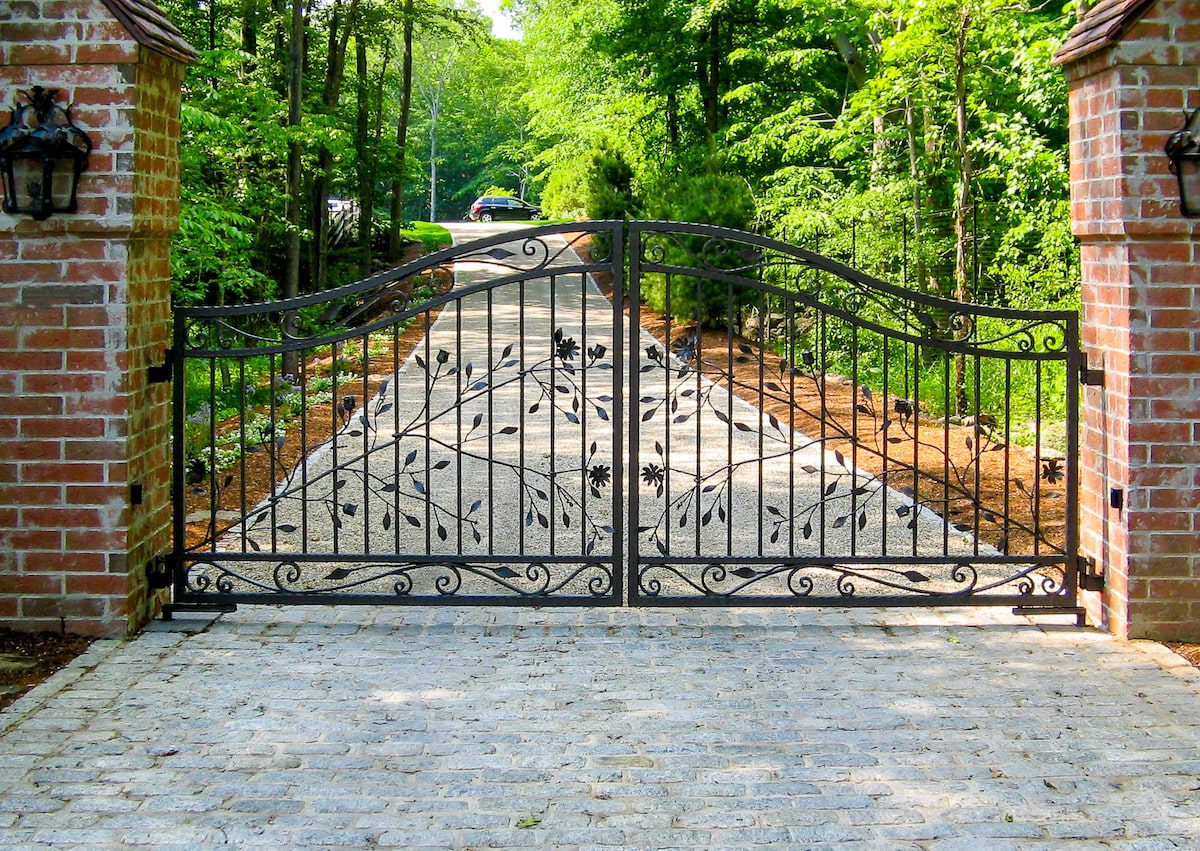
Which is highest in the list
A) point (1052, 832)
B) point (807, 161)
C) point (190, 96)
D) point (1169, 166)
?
point (807, 161)

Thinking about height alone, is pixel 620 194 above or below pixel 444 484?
above

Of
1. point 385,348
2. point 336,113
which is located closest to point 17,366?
point 385,348

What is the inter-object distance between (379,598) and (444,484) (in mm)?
3938

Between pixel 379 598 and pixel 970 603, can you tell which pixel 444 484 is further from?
pixel 970 603

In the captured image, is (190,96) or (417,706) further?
(190,96)

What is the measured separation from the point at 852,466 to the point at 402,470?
2.89 meters

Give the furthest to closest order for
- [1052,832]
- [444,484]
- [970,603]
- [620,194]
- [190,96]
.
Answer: [620,194], [190,96], [444,484], [970,603], [1052,832]

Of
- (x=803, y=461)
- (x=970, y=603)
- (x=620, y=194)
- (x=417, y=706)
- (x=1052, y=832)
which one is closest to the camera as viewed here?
(x=1052, y=832)

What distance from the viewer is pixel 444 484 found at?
1038cm

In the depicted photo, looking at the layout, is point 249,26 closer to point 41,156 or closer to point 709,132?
point 709,132

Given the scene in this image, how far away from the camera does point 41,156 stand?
5.86 meters

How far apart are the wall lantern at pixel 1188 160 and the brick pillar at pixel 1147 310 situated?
5cm

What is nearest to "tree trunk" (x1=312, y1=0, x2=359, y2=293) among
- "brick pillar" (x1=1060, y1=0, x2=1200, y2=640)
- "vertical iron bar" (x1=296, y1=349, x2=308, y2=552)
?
"vertical iron bar" (x1=296, y1=349, x2=308, y2=552)

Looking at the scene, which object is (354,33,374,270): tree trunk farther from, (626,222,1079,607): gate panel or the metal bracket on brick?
the metal bracket on brick
